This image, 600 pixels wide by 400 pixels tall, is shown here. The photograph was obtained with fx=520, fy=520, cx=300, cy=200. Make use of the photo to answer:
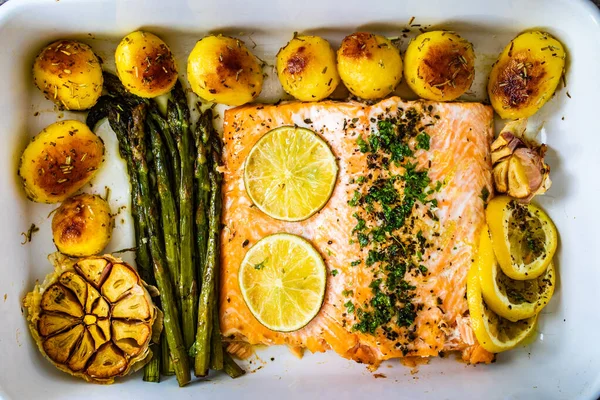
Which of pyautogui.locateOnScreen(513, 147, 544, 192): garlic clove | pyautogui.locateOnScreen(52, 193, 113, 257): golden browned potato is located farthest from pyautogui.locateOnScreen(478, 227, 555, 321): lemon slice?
pyautogui.locateOnScreen(52, 193, 113, 257): golden browned potato

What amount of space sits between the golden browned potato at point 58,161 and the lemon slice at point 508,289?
107 inches

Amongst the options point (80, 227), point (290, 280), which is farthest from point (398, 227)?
point (80, 227)

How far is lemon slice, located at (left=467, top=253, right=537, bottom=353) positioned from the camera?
3.38m

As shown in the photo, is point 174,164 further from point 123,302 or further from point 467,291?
point 467,291

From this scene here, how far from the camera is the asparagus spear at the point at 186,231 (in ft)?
11.8

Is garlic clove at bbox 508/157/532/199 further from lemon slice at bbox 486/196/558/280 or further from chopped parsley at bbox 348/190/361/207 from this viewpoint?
chopped parsley at bbox 348/190/361/207

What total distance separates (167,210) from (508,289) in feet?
7.82

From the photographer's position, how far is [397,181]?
3.42 m

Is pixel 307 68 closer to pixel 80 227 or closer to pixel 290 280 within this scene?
pixel 290 280

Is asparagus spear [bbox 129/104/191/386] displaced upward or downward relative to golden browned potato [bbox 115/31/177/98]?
downward

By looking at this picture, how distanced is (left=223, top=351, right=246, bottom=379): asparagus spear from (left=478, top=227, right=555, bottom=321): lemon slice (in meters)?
1.77

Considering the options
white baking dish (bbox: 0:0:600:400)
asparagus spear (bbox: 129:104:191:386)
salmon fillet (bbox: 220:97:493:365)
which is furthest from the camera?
asparagus spear (bbox: 129:104:191:386)

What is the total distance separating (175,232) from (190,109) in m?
0.90

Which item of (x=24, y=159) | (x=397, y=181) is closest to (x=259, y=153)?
(x=397, y=181)
